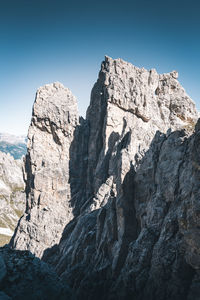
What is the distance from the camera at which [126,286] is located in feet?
70.5

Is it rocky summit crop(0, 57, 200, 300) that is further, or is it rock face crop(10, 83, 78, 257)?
rock face crop(10, 83, 78, 257)

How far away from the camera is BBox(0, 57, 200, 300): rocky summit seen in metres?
18.4

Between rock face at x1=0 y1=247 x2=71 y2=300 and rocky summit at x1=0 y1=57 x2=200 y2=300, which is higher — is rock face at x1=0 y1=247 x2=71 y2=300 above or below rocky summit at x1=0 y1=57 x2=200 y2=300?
below

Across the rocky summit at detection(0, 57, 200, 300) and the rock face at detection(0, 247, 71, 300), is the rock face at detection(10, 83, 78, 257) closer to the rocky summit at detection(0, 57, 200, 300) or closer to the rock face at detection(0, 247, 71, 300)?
the rocky summit at detection(0, 57, 200, 300)

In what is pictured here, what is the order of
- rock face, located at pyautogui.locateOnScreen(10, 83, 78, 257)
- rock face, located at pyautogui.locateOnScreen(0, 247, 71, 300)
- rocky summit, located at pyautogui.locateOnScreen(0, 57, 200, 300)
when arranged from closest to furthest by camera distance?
rock face, located at pyautogui.locateOnScreen(0, 247, 71, 300) → rocky summit, located at pyautogui.locateOnScreen(0, 57, 200, 300) → rock face, located at pyautogui.locateOnScreen(10, 83, 78, 257)

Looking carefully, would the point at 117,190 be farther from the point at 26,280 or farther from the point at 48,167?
the point at 48,167

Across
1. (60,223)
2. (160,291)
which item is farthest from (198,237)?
(60,223)

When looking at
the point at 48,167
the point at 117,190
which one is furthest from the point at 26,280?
the point at 48,167

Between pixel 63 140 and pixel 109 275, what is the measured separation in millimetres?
44149

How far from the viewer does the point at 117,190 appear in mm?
34438

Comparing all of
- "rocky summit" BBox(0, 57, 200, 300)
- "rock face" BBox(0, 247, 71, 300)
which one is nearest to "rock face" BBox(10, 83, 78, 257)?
"rocky summit" BBox(0, 57, 200, 300)

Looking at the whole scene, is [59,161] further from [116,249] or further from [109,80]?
[116,249]

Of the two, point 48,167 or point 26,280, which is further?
point 48,167

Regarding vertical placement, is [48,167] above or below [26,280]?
above
